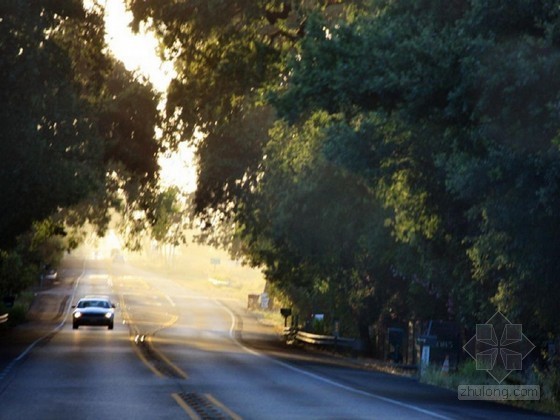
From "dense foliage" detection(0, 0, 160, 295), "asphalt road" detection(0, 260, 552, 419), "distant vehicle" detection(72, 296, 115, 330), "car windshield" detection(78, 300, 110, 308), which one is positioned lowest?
"asphalt road" detection(0, 260, 552, 419)

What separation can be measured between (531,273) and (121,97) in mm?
Result: 26706

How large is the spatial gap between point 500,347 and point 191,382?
902cm

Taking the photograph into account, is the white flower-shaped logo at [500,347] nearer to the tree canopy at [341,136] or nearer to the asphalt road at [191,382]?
the tree canopy at [341,136]

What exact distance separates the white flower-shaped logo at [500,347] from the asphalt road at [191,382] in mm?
2013

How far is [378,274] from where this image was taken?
155 feet

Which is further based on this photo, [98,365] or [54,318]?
[54,318]

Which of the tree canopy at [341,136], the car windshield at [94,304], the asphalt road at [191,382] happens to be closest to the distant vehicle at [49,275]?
the car windshield at [94,304]

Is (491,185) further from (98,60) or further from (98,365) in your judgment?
(98,60)

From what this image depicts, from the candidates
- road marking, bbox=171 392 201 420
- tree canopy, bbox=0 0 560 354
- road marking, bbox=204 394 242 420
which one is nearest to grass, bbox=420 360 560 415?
tree canopy, bbox=0 0 560 354

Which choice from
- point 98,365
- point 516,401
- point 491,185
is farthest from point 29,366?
point 491,185

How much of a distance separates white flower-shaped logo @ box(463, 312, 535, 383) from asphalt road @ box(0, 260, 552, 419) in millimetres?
2013

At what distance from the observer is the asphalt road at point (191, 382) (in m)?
Answer: 21.5

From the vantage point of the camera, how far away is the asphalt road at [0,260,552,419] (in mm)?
21547

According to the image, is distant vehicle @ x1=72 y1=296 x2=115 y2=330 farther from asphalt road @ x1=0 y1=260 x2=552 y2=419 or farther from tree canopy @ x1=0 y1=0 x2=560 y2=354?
tree canopy @ x1=0 y1=0 x2=560 y2=354
